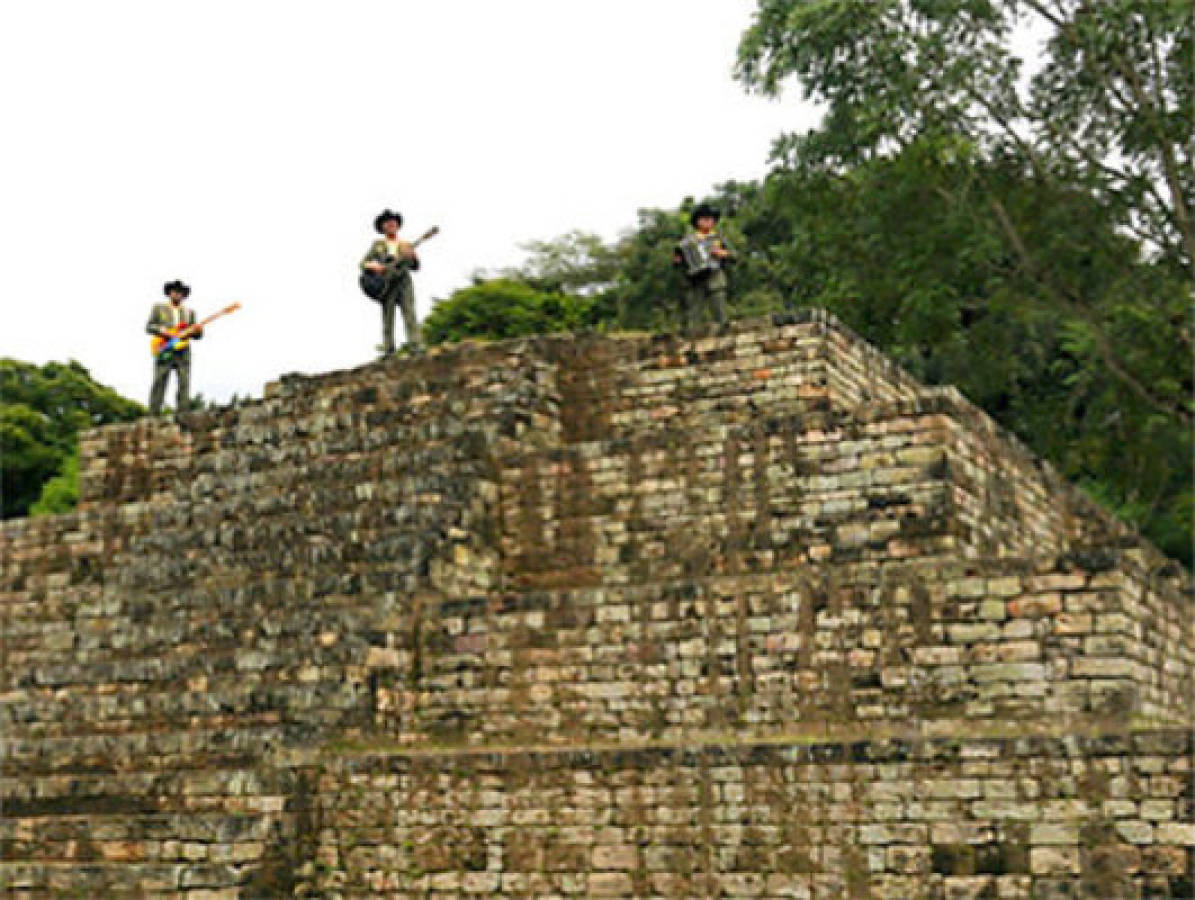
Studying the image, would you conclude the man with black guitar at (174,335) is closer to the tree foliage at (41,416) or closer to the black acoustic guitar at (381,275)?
the black acoustic guitar at (381,275)

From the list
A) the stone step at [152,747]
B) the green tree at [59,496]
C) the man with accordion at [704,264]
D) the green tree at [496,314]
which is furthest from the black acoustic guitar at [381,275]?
the green tree at [496,314]

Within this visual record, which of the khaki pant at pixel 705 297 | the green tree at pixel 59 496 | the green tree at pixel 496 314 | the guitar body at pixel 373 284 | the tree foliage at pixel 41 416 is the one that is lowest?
the khaki pant at pixel 705 297

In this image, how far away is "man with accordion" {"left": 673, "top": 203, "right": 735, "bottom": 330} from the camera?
15617mm

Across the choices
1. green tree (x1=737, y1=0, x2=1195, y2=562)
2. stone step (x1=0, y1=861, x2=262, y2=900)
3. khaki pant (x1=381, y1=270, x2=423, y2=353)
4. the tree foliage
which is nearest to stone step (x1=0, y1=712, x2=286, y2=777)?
stone step (x1=0, y1=861, x2=262, y2=900)

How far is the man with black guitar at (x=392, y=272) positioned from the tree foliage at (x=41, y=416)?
60.9 feet

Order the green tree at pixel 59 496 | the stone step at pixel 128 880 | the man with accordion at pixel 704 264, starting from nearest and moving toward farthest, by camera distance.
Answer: the stone step at pixel 128 880
the man with accordion at pixel 704 264
the green tree at pixel 59 496

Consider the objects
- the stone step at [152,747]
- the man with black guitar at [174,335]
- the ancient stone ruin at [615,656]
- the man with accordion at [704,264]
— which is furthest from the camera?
the man with black guitar at [174,335]

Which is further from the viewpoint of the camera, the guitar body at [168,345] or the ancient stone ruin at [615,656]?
the guitar body at [168,345]

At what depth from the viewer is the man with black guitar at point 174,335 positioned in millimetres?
18828

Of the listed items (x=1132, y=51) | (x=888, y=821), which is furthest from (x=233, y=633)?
(x=1132, y=51)

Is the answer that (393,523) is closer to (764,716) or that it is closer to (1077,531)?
(764,716)

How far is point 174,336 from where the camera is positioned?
61.7 feet

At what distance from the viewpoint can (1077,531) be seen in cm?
1619

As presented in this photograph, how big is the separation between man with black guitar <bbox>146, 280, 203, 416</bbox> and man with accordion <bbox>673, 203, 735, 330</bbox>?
6482 millimetres
